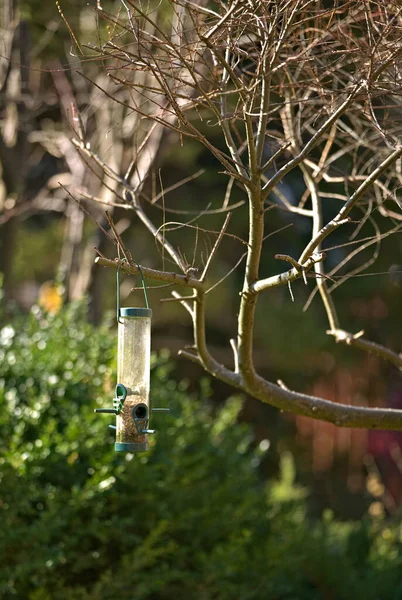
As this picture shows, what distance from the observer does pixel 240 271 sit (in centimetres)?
1197

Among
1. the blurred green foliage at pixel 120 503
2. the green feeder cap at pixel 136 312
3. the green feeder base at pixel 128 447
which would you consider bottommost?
the blurred green foliage at pixel 120 503

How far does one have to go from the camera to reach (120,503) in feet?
17.1

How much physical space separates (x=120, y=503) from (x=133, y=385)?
6.56 feet

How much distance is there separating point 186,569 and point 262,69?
366cm

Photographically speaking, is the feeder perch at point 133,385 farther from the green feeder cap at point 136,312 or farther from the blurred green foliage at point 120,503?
the blurred green foliage at point 120,503

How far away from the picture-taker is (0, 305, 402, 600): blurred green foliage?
16.0ft

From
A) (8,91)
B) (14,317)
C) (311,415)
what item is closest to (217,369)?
(311,415)

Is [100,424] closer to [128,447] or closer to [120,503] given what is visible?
[120,503]

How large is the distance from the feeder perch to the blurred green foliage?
1586mm

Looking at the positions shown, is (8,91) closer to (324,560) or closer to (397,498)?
(324,560)

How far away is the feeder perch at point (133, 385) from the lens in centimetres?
335

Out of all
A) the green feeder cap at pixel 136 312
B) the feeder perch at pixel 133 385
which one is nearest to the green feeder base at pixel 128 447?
the feeder perch at pixel 133 385

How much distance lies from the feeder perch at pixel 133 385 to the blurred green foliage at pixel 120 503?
1586 mm

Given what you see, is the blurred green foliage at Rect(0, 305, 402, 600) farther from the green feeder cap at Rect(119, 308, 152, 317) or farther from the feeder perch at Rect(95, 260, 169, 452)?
the green feeder cap at Rect(119, 308, 152, 317)
